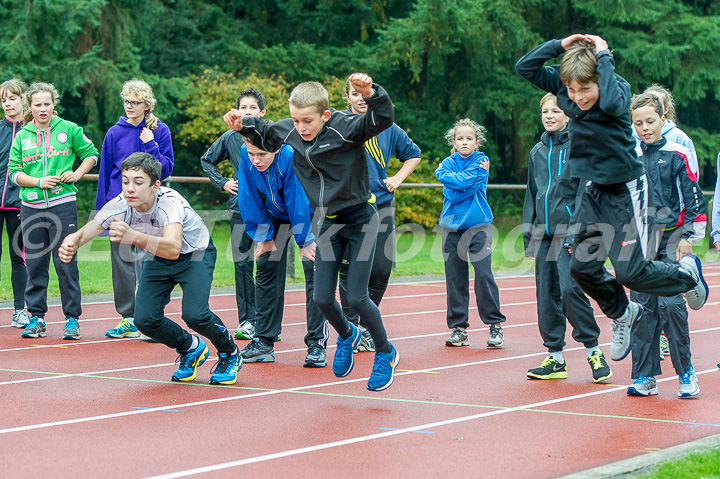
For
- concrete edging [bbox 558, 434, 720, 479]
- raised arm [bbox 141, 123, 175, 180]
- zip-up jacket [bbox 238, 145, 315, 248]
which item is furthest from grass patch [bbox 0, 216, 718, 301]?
concrete edging [bbox 558, 434, 720, 479]

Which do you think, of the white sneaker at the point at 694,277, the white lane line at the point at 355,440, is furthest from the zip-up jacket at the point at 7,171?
the white sneaker at the point at 694,277

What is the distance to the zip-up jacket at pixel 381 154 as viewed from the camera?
26.2 ft

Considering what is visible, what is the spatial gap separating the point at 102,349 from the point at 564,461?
191 inches

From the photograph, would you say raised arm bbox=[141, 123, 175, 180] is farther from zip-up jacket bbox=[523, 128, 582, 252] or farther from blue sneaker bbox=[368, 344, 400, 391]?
blue sneaker bbox=[368, 344, 400, 391]

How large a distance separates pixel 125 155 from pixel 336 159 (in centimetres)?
347

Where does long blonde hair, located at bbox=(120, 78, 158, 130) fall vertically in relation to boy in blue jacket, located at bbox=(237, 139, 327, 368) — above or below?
above

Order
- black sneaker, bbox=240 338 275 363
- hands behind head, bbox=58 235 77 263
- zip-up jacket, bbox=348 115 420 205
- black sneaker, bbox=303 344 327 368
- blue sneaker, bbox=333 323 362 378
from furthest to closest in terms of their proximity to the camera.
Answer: zip-up jacket, bbox=348 115 420 205
black sneaker, bbox=240 338 275 363
black sneaker, bbox=303 344 327 368
blue sneaker, bbox=333 323 362 378
hands behind head, bbox=58 235 77 263

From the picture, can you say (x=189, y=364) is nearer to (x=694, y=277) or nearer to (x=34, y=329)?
(x=34, y=329)

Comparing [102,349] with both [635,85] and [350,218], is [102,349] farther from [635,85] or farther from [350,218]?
[635,85]

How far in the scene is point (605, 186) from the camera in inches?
227

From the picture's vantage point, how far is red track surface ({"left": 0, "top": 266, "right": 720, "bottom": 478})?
4570 mm

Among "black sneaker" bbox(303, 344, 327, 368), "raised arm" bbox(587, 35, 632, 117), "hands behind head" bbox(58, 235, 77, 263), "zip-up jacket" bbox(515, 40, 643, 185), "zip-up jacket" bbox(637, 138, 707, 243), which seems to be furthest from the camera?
"black sneaker" bbox(303, 344, 327, 368)

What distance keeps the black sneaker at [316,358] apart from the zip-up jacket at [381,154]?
1.44 metres

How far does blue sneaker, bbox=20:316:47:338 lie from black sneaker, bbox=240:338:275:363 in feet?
7.49
